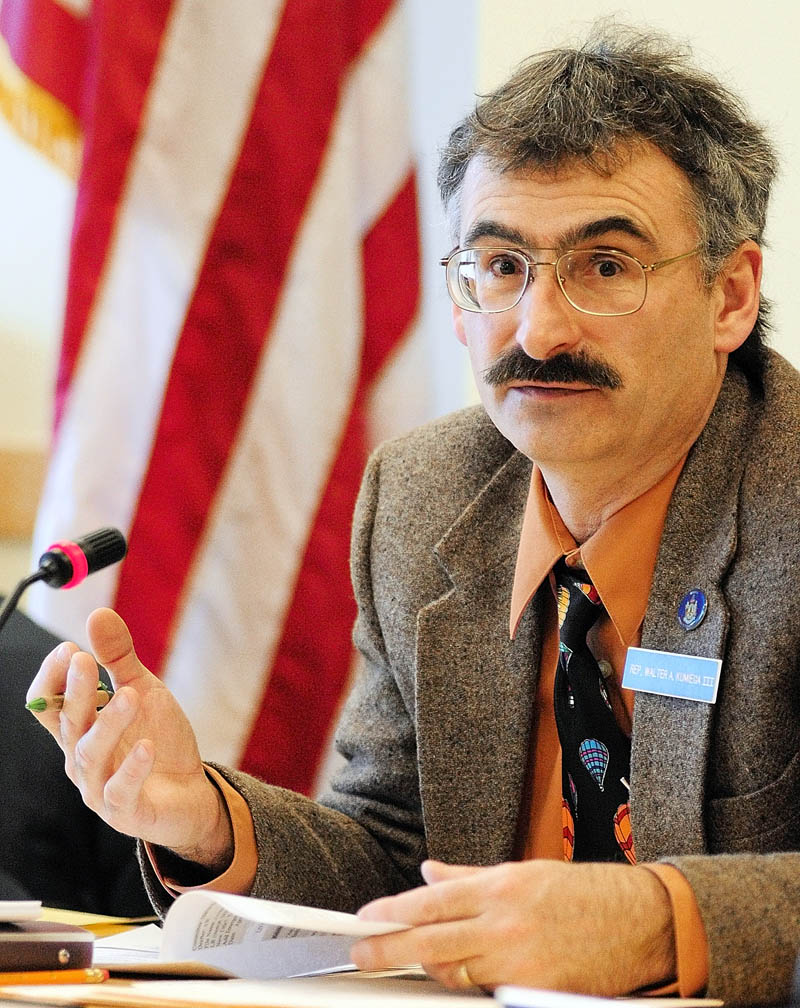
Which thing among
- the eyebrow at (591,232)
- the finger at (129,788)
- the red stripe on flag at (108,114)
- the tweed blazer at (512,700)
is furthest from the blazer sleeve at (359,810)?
the red stripe on flag at (108,114)

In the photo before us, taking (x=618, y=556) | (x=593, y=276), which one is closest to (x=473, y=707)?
(x=618, y=556)

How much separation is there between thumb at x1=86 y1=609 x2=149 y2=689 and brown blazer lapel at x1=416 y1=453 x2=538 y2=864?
1.26 ft

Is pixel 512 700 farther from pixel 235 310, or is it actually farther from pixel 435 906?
pixel 235 310

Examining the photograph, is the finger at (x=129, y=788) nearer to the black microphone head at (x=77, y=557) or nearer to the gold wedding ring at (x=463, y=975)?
the black microphone head at (x=77, y=557)

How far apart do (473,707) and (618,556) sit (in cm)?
26

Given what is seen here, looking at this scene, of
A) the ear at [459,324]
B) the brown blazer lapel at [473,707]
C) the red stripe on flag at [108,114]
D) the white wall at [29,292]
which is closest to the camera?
the brown blazer lapel at [473,707]

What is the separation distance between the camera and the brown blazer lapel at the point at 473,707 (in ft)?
5.04

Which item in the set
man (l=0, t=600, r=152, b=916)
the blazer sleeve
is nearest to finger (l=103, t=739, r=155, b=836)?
the blazer sleeve

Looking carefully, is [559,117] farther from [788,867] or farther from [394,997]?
[394,997]

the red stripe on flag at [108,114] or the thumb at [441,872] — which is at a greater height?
the red stripe on flag at [108,114]

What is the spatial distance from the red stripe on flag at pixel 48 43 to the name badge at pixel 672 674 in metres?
1.34

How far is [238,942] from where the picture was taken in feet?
3.79

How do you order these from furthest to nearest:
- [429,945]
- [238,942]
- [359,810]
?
[359,810]
[238,942]
[429,945]

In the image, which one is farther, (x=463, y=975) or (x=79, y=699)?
(x=79, y=699)
